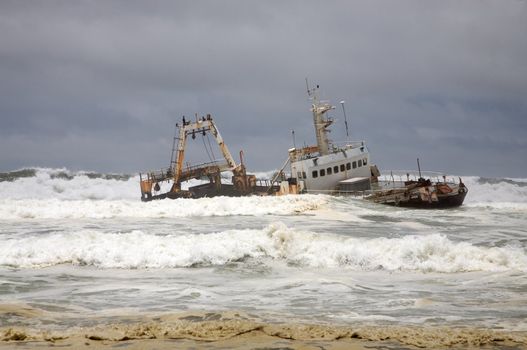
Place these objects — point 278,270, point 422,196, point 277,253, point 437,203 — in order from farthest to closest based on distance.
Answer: point 437,203 < point 422,196 < point 277,253 < point 278,270

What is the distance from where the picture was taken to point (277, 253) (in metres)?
13.8

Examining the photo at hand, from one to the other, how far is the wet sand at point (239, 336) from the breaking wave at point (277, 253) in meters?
6.83

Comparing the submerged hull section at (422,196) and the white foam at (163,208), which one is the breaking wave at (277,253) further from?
the submerged hull section at (422,196)

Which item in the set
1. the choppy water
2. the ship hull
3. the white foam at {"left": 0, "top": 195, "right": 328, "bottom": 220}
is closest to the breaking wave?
the choppy water

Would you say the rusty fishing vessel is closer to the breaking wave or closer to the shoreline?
the breaking wave

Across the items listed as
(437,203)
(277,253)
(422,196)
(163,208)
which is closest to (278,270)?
(277,253)

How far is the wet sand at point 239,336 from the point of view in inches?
190

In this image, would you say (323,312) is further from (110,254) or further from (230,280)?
(110,254)

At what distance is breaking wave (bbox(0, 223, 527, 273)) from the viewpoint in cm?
1234

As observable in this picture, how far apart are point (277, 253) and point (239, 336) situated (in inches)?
339

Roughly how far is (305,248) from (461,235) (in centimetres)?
682

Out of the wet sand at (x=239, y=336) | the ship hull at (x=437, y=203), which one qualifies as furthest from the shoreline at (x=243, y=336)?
the ship hull at (x=437, y=203)

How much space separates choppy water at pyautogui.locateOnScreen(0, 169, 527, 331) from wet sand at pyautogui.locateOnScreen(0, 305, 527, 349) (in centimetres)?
87

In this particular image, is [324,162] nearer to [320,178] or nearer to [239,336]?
[320,178]
